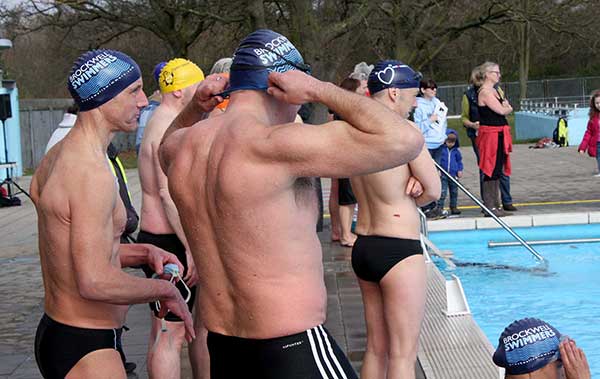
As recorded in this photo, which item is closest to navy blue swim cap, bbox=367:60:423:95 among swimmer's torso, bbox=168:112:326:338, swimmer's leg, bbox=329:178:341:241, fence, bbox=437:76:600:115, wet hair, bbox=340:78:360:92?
swimmer's torso, bbox=168:112:326:338

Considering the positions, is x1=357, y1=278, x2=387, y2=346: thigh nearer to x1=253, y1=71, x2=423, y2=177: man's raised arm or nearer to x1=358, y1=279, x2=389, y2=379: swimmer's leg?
x1=358, y1=279, x2=389, y2=379: swimmer's leg

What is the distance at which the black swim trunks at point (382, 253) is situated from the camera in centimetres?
514

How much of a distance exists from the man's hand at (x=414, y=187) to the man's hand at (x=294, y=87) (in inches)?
84.9

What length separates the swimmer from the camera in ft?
16.7

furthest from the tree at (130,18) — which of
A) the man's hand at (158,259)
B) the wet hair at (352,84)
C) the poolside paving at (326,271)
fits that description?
the man's hand at (158,259)

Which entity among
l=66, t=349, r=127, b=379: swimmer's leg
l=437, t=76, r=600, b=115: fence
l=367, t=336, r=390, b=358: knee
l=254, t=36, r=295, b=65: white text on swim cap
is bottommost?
l=437, t=76, r=600, b=115: fence

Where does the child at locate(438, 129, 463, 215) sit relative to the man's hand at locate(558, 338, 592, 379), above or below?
below

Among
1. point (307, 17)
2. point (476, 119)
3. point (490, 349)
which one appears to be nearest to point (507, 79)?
point (307, 17)

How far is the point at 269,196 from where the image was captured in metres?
3.02

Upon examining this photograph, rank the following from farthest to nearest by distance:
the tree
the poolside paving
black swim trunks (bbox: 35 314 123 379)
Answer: the tree, the poolside paving, black swim trunks (bbox: 35 314 123 379)

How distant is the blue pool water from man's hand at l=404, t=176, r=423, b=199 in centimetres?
334

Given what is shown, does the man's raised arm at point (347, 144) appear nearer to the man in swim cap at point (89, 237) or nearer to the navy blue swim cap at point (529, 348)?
the man in swim cap at point (89, 237)

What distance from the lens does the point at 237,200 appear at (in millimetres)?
3035

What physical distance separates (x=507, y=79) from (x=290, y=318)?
59060mm
